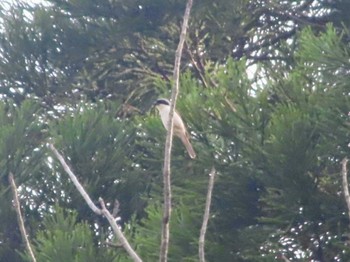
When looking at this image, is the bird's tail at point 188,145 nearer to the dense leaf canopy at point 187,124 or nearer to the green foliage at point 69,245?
the dense leaf canopy at point 187,124

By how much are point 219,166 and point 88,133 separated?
127 centimetres

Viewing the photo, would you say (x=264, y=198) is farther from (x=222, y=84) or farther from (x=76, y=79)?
(x=76, y=79)

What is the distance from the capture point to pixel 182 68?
6605 millimetres

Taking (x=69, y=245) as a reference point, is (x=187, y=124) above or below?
above

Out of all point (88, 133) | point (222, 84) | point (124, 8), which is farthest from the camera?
point (124, 8)

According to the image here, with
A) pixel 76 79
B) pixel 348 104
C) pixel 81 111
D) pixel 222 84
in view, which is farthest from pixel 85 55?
pixel 348 104

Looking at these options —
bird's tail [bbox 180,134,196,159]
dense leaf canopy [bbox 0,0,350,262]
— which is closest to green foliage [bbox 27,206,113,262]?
dense leaf canopy [bbox 0,0,350,262]

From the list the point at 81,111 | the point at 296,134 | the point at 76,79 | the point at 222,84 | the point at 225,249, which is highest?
the point at 76,79

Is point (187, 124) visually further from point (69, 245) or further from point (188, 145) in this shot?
point (69, 245)

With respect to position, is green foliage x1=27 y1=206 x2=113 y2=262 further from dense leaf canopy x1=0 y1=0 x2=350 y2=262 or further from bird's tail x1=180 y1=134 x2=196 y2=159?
bird's tail x1=180 y1=134 x2=196 y2=159

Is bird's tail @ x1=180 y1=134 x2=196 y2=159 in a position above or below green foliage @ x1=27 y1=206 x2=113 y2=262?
above

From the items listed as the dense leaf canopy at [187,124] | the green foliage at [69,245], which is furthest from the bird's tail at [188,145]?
the green foliage at [69,245]

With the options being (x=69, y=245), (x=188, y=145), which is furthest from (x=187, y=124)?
(x=69, y=245)

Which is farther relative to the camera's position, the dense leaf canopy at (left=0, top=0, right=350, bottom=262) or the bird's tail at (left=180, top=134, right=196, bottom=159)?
the bird's tail at (left=180, top=134, right=196, bottom=159)
